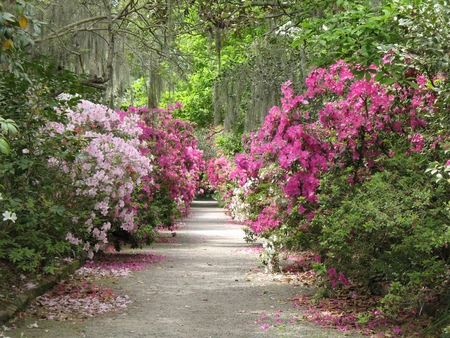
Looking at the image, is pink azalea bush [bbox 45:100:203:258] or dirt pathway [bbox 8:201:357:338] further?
pink azalea bush [bbox 45:100:203:258]

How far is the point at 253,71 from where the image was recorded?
54.6 feet

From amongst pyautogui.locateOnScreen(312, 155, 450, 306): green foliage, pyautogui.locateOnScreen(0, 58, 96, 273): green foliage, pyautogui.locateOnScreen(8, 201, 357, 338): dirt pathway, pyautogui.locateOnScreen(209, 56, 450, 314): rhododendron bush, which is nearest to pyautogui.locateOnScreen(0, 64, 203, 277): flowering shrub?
pyautogui.locateOnScreen(0, 58, 96, 273): green foliage

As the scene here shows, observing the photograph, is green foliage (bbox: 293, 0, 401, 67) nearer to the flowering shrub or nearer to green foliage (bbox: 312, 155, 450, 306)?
green foliage (bbox: 312, 155, 450, 306)

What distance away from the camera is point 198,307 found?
8195mm

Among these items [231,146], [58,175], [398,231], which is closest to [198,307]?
[58,175]

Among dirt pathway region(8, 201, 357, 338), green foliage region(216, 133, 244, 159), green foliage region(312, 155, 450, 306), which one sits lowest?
dirt pathway region(8, 201, 357, 338)

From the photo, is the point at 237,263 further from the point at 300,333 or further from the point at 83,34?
the point at 300,333

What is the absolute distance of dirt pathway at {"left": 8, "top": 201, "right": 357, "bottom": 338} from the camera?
21.7 feet

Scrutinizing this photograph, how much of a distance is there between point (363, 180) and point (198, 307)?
2.41m

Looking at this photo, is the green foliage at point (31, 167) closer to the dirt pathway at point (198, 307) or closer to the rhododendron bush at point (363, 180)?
the dirt pathway at point (198, 307)

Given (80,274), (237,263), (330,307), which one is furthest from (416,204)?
(237,263)

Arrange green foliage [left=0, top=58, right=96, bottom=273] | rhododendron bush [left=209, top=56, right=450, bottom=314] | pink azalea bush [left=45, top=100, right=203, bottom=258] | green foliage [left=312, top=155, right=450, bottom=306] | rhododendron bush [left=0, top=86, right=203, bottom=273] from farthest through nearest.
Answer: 1. pink azalea bush [left=45, top=100, right=203, bottom=258]
2. rhododendron bush [left=0, top=86, right=203, bottom=273]
3. green foliage [left=0, top=58, right=96, bottom=273]
4. rhododendron bush [left=209, top=56, right=450, bottom=314]
5. green foliage [left=312, top=155, right=450, bottom=306]

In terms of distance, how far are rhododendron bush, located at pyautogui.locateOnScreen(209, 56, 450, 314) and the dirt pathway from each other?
73cm

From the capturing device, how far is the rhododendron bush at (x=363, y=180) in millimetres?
6324
